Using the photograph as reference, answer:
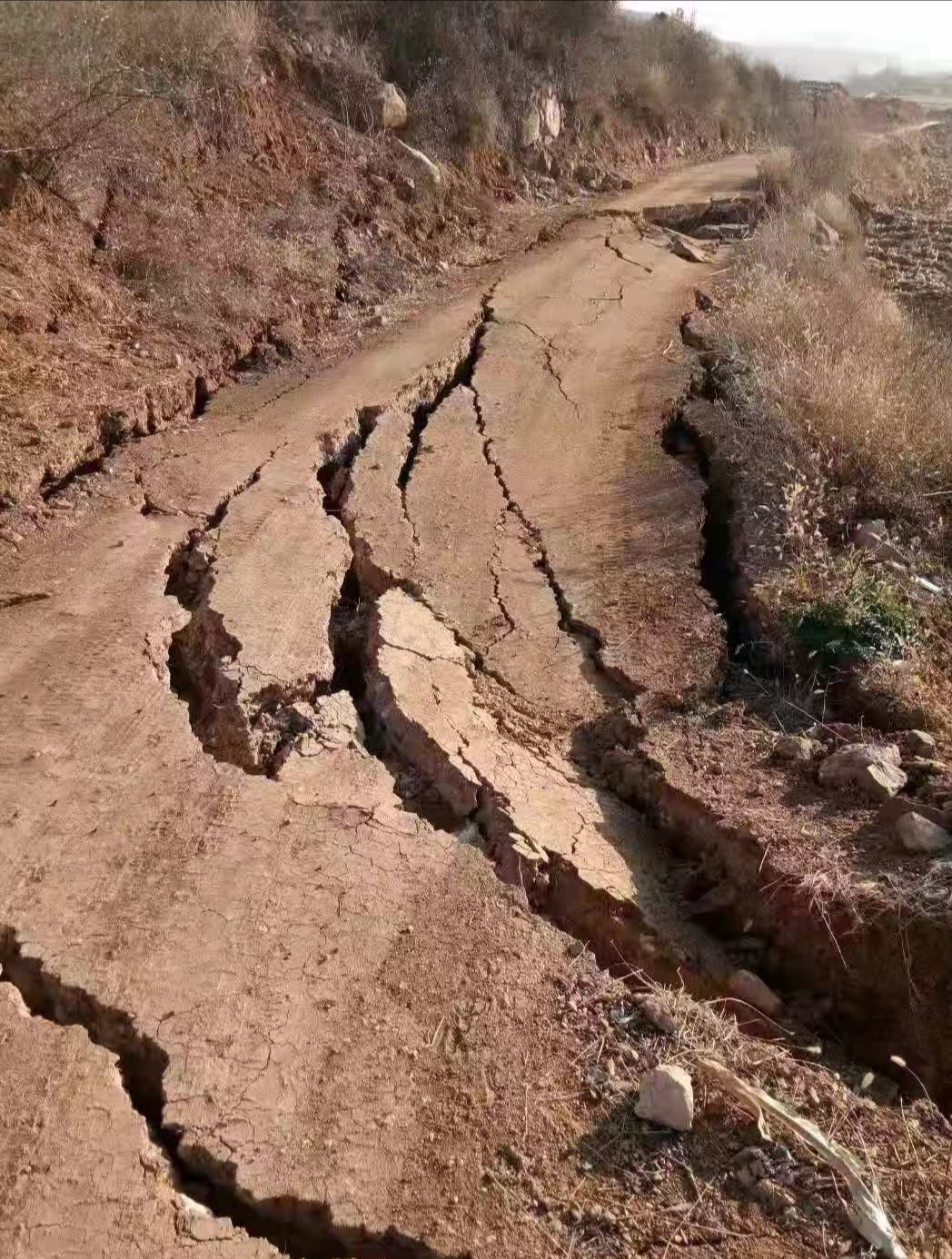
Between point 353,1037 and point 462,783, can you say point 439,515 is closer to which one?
point 462,783

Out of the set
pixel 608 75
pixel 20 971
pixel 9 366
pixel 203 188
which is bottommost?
pixel 20 971

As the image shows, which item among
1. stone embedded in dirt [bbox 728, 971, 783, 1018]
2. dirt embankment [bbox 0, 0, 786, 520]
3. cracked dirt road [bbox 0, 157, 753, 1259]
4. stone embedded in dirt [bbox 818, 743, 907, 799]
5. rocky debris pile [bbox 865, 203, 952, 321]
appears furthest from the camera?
rocky debris pile [bbox 865, 203, 952, 321]

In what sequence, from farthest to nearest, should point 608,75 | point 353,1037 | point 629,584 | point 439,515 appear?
1. point 608,75
2. point 439,515
3. point 629,584
4. point 353,1037

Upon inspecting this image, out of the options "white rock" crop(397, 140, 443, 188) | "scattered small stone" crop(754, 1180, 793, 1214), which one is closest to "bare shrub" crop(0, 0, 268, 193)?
"white rock" crop(397, 140, 443, 188)

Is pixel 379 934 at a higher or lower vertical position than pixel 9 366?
lower

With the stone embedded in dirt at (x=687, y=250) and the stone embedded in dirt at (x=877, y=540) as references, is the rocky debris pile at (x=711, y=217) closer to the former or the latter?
the stone embedded in dirt at (x=687, y=250)

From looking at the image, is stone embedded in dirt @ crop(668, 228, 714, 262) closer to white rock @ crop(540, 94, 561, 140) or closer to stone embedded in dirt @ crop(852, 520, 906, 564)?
white rock @ crop(540, 94, 561, 140)

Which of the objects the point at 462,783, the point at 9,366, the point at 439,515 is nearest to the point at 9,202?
the point at 9,366
